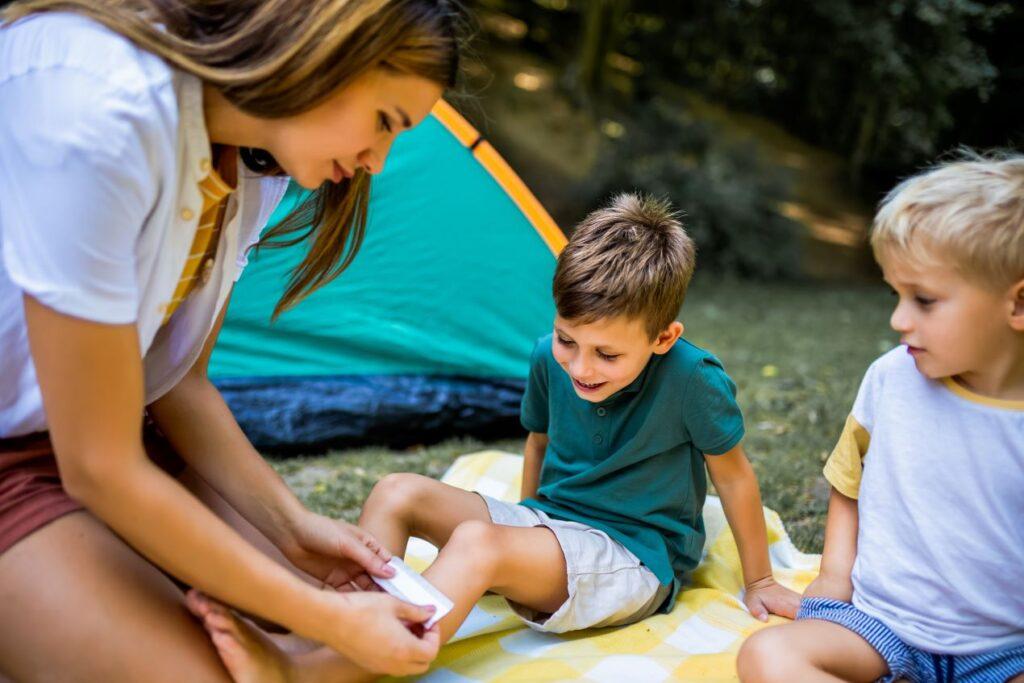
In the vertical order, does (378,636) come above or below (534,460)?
above

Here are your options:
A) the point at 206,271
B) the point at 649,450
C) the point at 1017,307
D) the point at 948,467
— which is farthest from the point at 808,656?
the point at 206,271

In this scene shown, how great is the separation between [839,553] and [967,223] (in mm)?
583

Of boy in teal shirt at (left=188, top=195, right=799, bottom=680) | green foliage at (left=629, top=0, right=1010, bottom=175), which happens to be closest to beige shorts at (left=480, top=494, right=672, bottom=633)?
boy in teal shirt at (left=188, top=195, right=799, bottom=680)

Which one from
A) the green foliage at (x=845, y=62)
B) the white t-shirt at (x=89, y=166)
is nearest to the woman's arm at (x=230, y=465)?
the white t-shirt at (x=89, y=166)

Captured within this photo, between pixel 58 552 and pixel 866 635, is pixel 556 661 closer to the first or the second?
pixel 866 635

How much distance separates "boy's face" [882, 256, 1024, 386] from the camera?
1.39 meters

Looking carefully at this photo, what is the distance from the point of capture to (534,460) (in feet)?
6.47

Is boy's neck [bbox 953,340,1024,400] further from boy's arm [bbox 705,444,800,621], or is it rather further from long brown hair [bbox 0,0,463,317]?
long brown hair [bbox 0,0,463,317]

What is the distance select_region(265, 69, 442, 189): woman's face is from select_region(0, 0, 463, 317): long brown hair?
20 millimetres

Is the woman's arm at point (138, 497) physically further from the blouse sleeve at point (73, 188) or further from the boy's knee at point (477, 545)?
the boy's knee at point (477, 545)

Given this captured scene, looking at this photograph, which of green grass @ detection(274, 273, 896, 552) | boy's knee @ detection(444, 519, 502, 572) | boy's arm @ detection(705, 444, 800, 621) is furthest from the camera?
green grass @ detection(274, 273, 896, 552)

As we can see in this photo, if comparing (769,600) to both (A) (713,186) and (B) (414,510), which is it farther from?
(A) (713,186)

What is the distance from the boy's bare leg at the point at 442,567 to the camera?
127cm

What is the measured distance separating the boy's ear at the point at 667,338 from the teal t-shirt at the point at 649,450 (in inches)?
0.8
